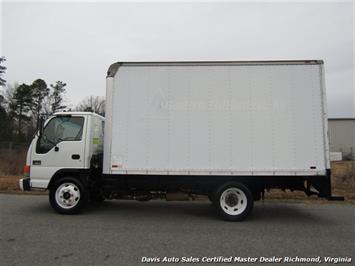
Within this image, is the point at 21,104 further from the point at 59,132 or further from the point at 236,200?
the point at 236,200

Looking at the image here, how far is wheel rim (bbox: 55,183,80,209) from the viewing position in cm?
623

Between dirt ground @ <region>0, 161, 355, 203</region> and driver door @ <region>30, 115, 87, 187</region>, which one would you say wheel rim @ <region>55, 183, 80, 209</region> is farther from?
dirt ground @ <region>0, 161, 355, 203</region>

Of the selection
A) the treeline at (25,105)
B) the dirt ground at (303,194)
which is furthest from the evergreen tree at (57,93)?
the dirt ground at (303,194)

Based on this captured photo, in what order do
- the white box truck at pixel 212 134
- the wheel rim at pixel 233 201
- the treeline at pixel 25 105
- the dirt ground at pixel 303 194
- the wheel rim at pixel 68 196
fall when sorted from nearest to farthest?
the white box truck at pixel 212 134 < the wheel rim at pixel 233 201 < the wheel rim at pixel 68 196 < the dirt ground at pixel 303 194 < the treeline at pixel 25 105

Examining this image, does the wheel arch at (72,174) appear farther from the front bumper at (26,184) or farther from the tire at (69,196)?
the front bumper at (26,184)

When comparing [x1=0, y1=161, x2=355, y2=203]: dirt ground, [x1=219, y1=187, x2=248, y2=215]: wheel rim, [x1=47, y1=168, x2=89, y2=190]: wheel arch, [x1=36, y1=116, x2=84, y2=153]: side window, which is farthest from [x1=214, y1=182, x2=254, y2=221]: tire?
[x1=36, y1=116, x2=84, y2=153]: side window

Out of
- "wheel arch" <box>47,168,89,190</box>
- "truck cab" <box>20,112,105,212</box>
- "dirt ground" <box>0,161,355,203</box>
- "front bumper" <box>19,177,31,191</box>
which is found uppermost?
"truck cab" <box>20,112,105,212</box>

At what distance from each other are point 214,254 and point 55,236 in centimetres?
292

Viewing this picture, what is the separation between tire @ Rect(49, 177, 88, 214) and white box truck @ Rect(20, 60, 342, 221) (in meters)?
0.02

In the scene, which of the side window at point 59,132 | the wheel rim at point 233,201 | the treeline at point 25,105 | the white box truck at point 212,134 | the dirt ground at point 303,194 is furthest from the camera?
the treeline at point 25,105

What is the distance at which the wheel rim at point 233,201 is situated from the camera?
594 cm

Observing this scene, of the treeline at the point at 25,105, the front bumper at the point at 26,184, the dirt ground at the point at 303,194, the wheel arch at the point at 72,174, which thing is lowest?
the dirt ground at the point at 303,194

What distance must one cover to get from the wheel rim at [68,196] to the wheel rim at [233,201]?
11.3ft

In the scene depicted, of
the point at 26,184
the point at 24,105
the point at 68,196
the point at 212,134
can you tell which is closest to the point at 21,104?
the point at 24,105
